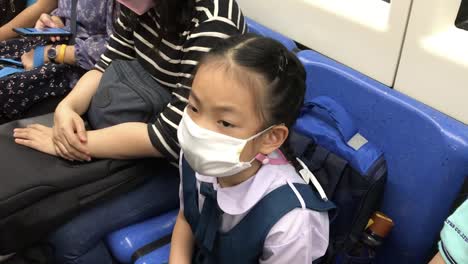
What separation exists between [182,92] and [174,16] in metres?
0.20

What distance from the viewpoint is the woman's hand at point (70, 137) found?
1324 mm

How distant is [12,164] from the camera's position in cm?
128

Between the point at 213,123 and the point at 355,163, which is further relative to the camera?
the point at 355,163

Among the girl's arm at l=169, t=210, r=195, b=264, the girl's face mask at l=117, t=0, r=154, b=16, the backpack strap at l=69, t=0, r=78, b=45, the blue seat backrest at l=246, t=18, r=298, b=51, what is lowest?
the girl's arm at l=169, t=210, r=195, b=264

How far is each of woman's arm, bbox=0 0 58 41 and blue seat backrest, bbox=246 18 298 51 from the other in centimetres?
104

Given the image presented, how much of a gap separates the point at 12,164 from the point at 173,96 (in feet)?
1.51

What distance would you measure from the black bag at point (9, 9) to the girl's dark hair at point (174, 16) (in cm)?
123

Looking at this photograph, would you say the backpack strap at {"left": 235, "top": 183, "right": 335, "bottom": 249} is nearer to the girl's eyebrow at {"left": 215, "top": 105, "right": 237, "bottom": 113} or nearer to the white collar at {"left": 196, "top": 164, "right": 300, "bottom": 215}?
the white collar at {"left": 196, "top": 164, "right": 300, "bottom": 215}

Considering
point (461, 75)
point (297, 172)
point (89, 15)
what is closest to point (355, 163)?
point (297, 172)

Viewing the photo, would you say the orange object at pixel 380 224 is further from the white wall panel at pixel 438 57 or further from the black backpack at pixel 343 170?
the white wall panel at pixel 438 57

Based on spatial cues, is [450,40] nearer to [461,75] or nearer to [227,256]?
[461,75]

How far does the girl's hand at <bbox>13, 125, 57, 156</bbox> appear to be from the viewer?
1.35 m

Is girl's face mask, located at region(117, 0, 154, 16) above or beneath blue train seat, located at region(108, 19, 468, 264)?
above

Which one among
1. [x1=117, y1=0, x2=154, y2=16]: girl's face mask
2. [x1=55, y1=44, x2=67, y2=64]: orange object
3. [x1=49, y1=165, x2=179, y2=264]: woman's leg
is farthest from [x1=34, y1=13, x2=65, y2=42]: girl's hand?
[x1=49, y1=165, x2=179, y2=264]: woman's leg
